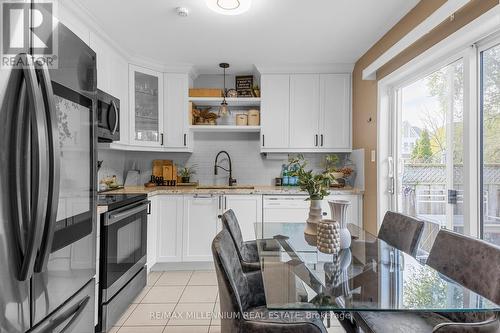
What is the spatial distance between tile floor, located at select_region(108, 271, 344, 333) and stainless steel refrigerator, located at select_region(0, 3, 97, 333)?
1.02 meters

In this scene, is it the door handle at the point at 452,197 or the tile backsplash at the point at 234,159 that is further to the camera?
the tile backsplash at the point at 234,159

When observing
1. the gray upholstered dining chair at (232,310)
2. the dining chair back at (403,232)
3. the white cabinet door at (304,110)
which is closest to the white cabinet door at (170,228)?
the white cabinet door at (304,110)

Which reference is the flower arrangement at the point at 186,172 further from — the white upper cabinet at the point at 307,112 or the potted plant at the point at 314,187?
the potted plant at the point at 314,187

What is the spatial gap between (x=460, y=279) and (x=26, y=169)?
1.84 m

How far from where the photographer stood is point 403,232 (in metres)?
1.84

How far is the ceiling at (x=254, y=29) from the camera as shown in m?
2.25

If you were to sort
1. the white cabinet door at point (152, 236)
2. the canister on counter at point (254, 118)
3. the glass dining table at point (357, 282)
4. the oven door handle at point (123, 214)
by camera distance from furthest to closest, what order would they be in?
the canister on counter at point (254, 118)
the white cabinet door at point (152, 236)
the oven door handle at point (123, 214)
the glass dining table at point (357, 282)

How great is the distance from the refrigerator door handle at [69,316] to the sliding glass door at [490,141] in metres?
2.33

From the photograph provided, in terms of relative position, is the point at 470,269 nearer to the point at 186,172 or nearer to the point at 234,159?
the point at 234,159

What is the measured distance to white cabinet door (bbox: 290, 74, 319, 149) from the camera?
142 inches

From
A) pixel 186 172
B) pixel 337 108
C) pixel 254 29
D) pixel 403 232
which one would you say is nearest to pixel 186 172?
pixel 186 172

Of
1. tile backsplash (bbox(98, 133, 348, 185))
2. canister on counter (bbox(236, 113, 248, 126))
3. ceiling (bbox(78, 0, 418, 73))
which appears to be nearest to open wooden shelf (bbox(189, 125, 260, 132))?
canister on counter (bbox(236, 113, 248, 126))

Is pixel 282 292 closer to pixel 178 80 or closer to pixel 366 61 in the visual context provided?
pixel 366 61

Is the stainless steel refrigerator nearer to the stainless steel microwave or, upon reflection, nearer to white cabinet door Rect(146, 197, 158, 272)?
the stainless steel microwave
